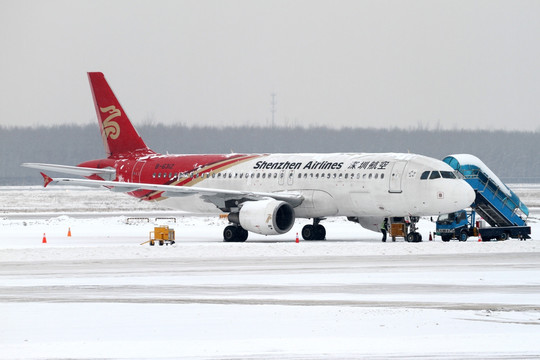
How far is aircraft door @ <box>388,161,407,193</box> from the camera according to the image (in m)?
A: 38.9

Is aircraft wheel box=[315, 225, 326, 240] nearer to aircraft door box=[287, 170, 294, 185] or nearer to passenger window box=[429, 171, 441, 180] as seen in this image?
aircraft door box=[287, 170, 294, 185]

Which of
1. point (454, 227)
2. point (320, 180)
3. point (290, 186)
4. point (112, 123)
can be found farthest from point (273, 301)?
point (112, 123)

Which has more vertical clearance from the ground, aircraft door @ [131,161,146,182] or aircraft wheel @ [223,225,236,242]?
aircraft door @ [131,161,146,182]

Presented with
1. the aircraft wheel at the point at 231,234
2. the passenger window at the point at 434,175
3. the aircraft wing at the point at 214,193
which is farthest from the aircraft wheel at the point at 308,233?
the passenger window at the point at 434,175

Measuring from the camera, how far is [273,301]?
19.3 m

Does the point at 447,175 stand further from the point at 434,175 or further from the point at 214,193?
the point at 214,193

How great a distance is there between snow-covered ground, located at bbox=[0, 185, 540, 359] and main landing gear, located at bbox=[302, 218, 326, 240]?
7.38 metres

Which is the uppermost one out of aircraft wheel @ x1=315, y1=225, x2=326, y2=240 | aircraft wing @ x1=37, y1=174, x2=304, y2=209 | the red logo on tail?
the red logo on tail

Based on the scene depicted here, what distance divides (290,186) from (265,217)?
387cm

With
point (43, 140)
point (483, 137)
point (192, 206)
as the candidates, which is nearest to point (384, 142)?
point (483, 137)

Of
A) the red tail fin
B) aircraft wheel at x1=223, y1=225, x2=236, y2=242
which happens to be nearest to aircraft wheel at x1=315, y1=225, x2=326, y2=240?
aircraft wheel at x1=223, y1=225, x2=236, y2=242

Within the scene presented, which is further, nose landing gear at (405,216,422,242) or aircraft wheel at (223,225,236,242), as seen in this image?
aircraft wheel at (223,225,236,242)

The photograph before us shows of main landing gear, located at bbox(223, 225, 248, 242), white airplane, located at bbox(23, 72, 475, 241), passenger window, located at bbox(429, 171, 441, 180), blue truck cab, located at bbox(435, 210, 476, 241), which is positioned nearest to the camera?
passenger window, located at bbox(429, 171, 441, 180)

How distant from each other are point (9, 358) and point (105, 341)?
1811 millimetres
